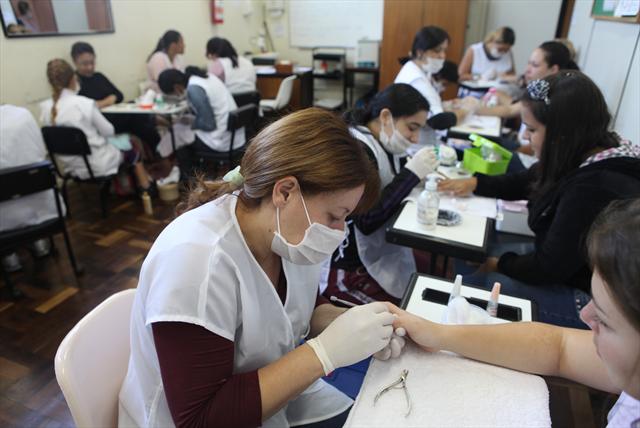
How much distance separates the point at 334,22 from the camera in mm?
5781

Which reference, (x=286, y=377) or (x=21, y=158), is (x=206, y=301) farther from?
(x=21, y=158)

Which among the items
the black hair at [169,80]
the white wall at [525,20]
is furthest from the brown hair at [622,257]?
the white wall at [525,20]

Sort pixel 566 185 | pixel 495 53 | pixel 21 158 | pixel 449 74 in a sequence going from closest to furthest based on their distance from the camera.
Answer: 1. pixel 566 185
2. pixel 21 158
3. pixel 449 74
4. pixel 495 53

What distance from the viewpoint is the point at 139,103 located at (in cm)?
371

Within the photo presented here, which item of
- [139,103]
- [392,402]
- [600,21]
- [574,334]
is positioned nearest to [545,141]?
[574,334]

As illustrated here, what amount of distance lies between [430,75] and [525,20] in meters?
2.60

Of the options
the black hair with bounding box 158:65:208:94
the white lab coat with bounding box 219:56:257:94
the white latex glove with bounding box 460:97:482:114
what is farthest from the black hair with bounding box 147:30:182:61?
the white latex glove with bounding box 460:97:482:114

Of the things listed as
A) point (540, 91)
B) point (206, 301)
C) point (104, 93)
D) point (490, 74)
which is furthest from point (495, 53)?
point (206, 301)

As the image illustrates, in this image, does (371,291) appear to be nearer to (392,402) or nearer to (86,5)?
(392,402)

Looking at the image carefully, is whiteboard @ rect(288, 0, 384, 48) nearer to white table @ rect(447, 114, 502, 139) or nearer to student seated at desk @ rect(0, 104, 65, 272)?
white table @ rect(447, 114, 502, 139)

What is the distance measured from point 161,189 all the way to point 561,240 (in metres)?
3.00

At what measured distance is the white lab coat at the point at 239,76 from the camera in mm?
4324

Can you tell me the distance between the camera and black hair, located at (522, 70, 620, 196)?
130 cm

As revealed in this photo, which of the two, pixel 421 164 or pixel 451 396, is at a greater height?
pixel 421 164
